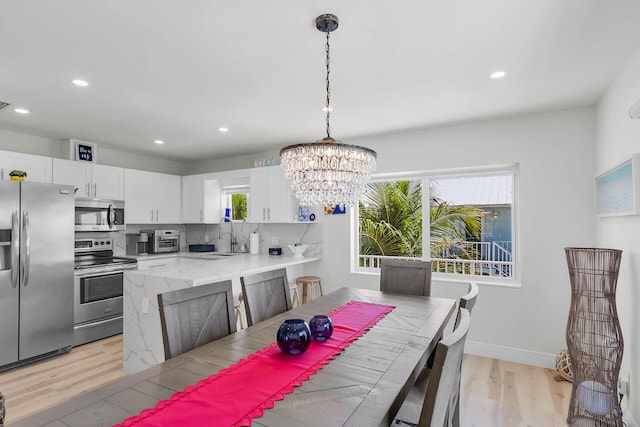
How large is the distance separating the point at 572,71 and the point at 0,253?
16.1ft

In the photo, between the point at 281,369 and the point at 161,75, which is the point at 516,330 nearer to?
the point at 281,369

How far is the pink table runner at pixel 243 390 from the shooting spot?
1.10 meters

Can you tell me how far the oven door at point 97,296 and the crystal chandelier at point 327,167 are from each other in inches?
118

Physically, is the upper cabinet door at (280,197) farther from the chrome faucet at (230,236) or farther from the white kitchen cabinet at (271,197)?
the chrome faucet at (230,236)

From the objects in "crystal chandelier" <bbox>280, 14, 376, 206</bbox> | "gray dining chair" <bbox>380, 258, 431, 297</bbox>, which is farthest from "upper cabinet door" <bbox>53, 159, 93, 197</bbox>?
"gray dining chair" <bbox>380, 258, 431, 297</bbox>

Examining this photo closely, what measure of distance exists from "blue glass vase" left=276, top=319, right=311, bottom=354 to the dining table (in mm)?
145

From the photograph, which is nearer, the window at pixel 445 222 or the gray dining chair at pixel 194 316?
the gray dining chair at pixel 194 316

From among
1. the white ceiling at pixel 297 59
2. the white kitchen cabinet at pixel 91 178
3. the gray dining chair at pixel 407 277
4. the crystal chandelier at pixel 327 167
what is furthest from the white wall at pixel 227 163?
the crystal chandelier at pixel 327 167

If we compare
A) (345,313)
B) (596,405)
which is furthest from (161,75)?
(596,405)

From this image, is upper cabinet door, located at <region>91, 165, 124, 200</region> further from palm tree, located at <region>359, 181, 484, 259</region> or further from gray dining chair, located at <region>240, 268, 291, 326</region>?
palm tree, located at <region>359, 181, 484, 259</region>

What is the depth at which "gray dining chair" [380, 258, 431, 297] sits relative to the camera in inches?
121

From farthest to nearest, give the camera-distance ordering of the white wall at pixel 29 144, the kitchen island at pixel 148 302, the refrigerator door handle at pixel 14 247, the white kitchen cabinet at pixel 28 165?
the white wall at pixel 29 144
the white kitchen cabinet at pixel 28 165
the refrigerator door handle at pixel 14 247
the kitchen island at pixel 148 302

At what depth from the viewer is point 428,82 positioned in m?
2.62

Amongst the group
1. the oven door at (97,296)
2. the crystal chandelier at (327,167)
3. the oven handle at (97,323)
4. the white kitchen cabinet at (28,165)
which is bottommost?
the oven handle at (97,323)
